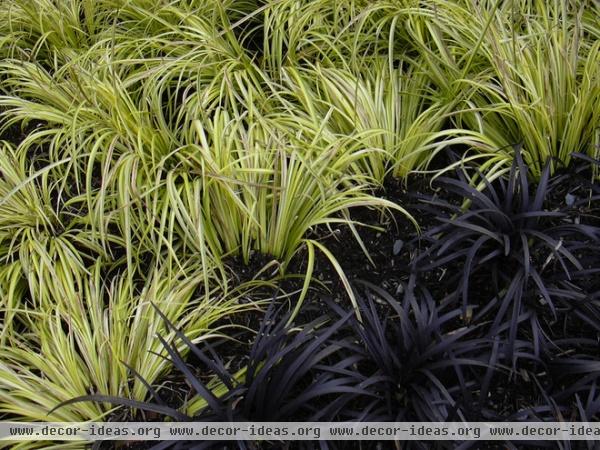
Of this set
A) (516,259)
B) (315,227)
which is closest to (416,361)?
(516,259)

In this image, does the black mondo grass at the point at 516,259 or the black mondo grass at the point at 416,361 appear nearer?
the black mondo grass at the point at 416,361

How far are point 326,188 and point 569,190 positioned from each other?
0.89 meters

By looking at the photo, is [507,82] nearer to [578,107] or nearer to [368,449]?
[578,107]

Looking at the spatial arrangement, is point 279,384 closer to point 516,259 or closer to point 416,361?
point 416,361

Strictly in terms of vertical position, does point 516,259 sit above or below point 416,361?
above

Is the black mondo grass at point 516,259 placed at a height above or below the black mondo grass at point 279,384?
above

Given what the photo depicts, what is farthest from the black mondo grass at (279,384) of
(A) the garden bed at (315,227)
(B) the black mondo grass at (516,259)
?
(B) the black mondo grass at (516,259)

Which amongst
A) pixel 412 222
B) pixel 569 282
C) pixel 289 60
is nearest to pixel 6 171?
pixel 289 60

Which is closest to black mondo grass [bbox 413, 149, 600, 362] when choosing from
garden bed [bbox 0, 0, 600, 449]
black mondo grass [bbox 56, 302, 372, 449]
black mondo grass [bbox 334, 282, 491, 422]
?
garden bed [bbox 0, 0, 600, 449]

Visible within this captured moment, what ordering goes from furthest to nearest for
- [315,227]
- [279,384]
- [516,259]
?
[315,227] → [516,259] → [279,384]

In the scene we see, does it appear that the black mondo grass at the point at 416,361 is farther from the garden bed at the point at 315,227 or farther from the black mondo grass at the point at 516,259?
the black mondo grass at the point at 516,259

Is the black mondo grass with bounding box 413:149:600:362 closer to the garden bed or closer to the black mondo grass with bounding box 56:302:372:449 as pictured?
the garden bed

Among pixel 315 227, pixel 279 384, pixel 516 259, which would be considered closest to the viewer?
pixel 279 384

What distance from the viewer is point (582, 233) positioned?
198 centimetres
